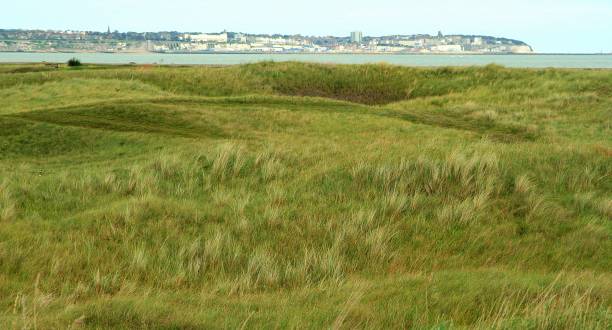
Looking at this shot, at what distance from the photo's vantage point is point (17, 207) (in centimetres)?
1006

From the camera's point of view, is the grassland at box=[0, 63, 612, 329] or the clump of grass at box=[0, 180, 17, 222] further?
the clump of grass at box=[0, 180, 17, 222]

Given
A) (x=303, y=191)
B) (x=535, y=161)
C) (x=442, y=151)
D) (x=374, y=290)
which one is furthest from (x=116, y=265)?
(x=535, y=161)

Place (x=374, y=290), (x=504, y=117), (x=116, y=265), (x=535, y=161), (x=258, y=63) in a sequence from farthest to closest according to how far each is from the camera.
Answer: (x=258, y=63), (x=504, y=117), (x=535, y=161), (x=116, y=265), (x=374, y=290)

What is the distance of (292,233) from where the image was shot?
9.00 metres

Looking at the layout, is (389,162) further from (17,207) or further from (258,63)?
(258,63)

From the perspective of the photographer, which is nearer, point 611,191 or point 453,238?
point 453,238

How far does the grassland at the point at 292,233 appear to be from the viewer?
594 centimetres

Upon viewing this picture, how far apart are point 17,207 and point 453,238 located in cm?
619

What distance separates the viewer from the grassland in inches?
234

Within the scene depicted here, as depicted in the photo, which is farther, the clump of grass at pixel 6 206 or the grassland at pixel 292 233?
the clump of grass at pixel 6 206

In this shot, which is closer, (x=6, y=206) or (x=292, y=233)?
(x=292, y=233)

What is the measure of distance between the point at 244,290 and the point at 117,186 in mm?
5111

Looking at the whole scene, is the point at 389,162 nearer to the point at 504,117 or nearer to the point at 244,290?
the point at 244,290

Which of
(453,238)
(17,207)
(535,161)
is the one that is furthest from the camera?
(535,161)
